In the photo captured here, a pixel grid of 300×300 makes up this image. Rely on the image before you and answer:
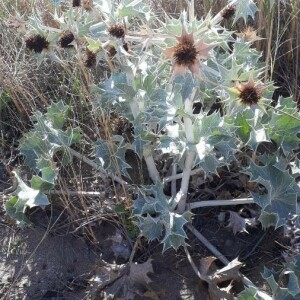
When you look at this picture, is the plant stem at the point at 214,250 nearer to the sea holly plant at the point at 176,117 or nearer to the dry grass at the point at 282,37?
the sea holly plant at the point at 176,117

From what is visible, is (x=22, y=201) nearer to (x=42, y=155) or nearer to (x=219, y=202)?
(x=42, y=155)

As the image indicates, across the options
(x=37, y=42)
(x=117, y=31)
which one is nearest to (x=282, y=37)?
(x=117, y=31)

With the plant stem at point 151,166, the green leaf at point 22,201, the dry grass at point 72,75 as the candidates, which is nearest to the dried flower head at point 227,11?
the dry grass at point 72,75

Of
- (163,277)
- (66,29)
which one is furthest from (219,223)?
(66,29)

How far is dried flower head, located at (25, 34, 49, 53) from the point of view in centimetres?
164

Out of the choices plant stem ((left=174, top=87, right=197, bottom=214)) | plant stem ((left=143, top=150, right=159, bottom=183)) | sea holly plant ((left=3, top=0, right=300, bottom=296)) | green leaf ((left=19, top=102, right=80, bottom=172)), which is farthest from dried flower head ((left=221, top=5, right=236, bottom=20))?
green leaf ((left=19, top=102, right=80, bottom=172))

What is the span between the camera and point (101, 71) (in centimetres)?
227

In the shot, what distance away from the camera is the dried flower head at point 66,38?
1.58m

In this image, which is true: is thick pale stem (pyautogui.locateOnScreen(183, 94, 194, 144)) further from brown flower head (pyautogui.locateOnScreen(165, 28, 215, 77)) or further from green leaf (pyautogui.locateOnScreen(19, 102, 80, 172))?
green leaf (pyautogui.locateOnScreen(19, 102, 80, 172))

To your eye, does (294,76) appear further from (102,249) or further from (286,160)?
(102,249)

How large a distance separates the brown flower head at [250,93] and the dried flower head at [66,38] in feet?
2.03

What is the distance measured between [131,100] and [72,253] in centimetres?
58

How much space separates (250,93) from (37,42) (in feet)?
2.54

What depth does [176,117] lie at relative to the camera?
1.52 meters
